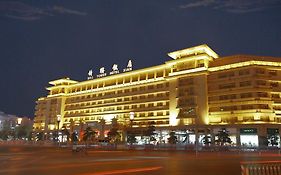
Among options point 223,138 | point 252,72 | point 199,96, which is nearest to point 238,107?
point 252,72

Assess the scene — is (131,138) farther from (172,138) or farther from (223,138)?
(223,138)

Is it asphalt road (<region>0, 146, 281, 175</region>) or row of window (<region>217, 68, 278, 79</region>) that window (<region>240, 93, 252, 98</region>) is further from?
asphalt road (<region>0, 146, 281, 175</region>)

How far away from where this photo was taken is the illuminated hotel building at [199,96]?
64062 millimetres

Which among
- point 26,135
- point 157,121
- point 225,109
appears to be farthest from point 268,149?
point 26,135

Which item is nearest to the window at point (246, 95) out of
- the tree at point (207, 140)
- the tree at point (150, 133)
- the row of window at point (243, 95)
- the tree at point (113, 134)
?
the row of window at point (243, 95)

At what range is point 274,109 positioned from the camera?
64.0 metres

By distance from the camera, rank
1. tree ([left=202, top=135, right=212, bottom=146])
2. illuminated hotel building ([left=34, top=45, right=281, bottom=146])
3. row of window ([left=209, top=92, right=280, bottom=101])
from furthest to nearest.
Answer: row of window ([left=209, top=92, right=280, bottom=101]), illuminated hotel building ([left=34, top=45, right=281, bottom=146]), tree ([left=202, top=135, right=212, bottom=146])

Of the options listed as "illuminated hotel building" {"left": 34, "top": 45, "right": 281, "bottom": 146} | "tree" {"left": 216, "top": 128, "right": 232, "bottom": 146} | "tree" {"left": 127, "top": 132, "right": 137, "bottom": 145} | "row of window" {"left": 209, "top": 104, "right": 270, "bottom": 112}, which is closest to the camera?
"tree" {"left": 216, "top": 128, "right": 232, "bottom": 146}

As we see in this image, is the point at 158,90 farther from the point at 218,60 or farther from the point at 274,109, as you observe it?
the point at 274,109

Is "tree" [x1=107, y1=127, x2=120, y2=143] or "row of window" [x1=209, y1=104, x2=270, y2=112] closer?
"row of window" [x1=209, y1=104, x2=270, y2=112]

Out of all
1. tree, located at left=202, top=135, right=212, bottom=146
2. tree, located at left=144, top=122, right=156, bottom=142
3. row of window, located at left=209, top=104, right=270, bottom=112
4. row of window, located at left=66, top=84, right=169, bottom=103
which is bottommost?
tree, located at left=202, top=135, right=212, bottom=146

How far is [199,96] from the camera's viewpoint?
7412cm

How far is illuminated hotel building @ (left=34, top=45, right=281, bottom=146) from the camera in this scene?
6406cm

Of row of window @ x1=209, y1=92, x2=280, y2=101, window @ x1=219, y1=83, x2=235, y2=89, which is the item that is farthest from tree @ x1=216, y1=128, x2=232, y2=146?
window @ x1=219, y1=83, x2=235, y2=89
